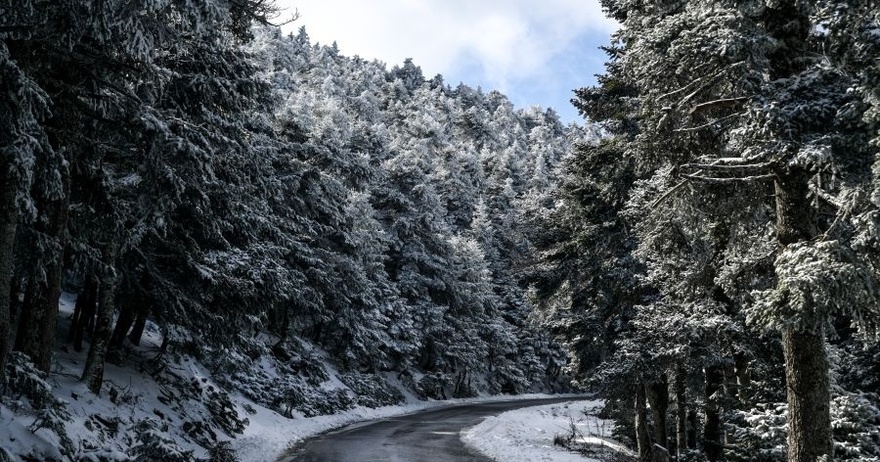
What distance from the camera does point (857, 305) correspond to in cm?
685

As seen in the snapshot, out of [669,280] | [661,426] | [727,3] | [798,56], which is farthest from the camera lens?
[661,426]

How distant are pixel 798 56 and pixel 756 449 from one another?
20.7ft

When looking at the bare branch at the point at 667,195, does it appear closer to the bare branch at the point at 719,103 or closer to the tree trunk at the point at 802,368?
the bare branch at the point at 719,103

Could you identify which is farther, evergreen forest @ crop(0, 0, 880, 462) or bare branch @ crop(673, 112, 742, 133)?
bare branch @ crop(673, 112, 742, 133)

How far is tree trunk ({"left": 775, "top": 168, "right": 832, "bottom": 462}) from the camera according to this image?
772cm

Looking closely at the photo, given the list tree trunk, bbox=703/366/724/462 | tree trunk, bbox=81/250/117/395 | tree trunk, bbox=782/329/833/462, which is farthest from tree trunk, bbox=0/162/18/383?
tree trunk, bbox=703/366/724/462

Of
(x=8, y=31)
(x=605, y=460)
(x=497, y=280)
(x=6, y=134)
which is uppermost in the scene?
(x=497, y=280)

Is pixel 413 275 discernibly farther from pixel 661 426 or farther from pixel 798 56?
pixel 798 56

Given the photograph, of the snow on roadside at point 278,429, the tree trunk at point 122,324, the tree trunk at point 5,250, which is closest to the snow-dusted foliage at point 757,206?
the snow on roadside at point 278,429

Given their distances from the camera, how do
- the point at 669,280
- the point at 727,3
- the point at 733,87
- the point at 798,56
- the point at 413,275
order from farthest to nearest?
the point at 413,275 < the point at 669,280 < the point at 733,87 < the point at 798,56 < the point at 727,3

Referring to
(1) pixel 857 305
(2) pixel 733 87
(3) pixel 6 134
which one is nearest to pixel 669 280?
(2) pixel 733 87

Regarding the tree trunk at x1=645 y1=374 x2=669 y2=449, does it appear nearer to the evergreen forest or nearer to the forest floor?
the evergreen forest

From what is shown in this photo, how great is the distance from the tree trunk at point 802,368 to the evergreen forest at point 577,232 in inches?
1.2

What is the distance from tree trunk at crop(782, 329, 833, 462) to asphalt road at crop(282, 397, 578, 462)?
29.2ft
